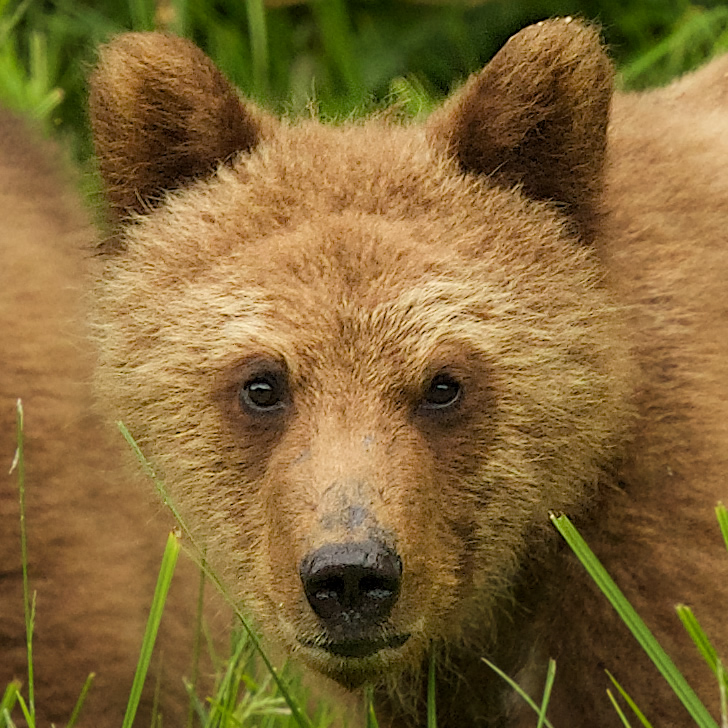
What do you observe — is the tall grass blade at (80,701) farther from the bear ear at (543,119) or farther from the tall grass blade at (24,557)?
the bear ear at (543,119)

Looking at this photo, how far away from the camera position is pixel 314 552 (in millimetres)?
2648

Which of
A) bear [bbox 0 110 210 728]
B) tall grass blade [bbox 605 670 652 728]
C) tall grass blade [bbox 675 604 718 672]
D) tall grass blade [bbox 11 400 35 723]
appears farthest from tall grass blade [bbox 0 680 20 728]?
tall grass blade [bbox 675 604 718 672]

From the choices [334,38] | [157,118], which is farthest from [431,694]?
[334,38]

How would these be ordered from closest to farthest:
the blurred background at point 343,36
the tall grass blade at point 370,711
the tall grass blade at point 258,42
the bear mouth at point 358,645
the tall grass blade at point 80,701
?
the bear mouth at point 358,645, the tall grass blade at point 370,711, the tall grass blade at point 80,701, the tall grass blade at point 258,42, the blurred background at point 343,36

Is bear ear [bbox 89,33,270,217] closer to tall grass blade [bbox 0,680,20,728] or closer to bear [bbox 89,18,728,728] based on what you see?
bear [bbox 89,18,728,728]

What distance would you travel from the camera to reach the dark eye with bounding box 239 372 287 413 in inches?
114

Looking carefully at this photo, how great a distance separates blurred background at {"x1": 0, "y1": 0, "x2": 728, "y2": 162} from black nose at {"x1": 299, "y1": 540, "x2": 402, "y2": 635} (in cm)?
349

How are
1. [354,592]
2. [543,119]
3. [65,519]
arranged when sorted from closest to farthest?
[354,592] → [543,119] → [65,519]

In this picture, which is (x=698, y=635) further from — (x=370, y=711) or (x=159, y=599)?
Answer: (x=159, y=599)

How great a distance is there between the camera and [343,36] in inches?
253

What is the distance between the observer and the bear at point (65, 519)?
11.3ft

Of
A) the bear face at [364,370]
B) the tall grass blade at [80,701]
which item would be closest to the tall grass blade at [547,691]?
the bear face at [364,370]

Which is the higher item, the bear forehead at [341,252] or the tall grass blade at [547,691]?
the bear forehead at [341,252]

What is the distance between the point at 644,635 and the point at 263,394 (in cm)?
78
